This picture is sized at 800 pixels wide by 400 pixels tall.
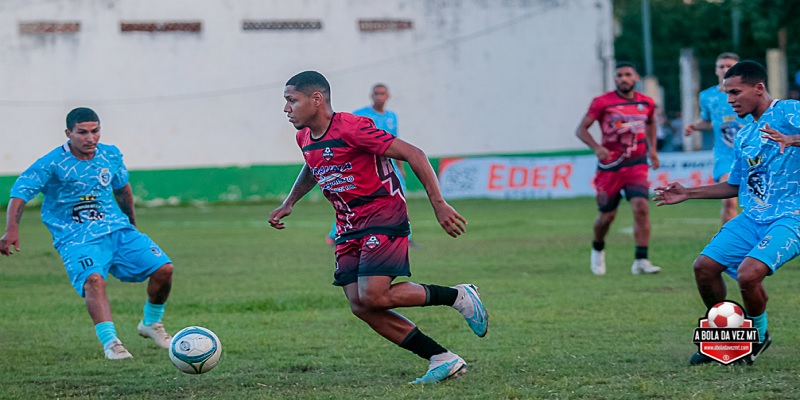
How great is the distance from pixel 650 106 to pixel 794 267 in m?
2.31

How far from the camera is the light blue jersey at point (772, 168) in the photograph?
7105mm

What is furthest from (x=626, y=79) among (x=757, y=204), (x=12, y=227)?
(x=12, y=227)

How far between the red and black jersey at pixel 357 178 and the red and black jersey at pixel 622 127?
21.1 feet

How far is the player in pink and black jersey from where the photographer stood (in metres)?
6.82

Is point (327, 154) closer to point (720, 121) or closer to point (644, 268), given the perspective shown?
point (644, 268)

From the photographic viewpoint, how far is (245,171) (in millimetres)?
30438

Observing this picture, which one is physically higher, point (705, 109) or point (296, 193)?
point (296, 193)

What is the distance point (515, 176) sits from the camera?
27.8 metres

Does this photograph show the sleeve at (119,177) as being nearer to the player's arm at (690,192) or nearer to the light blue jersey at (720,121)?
the player's arm at (690,192)

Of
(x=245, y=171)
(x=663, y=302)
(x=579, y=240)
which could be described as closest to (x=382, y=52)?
(x=245, y=171)

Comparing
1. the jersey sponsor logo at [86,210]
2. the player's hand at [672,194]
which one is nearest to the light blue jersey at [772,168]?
the player's hand at [672,194]

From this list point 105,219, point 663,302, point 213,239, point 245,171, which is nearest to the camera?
point 105,219

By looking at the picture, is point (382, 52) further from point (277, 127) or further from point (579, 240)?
point (579, 240)

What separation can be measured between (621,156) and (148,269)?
613 cm
